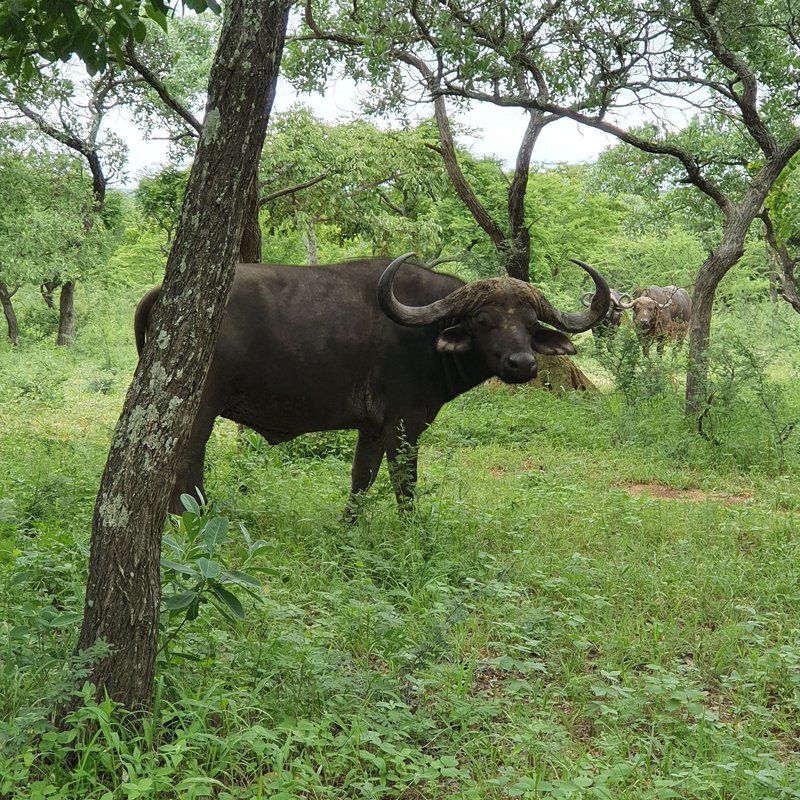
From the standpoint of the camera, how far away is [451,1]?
406 inches

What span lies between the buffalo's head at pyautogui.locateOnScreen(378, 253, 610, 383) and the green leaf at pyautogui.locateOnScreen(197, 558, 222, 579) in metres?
3.32

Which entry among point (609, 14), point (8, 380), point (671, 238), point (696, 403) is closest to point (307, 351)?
point (696, 403)

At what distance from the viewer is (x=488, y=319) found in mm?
6551

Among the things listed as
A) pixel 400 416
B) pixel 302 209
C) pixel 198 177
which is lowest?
pixel 400 416

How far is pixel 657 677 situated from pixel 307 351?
3403 millimetres

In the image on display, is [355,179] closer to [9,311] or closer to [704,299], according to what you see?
[704,299]

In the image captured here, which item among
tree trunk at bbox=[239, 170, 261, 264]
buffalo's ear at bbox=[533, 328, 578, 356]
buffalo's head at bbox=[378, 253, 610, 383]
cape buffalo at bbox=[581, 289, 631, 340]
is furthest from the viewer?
cape buffalo at bbox=[581, 289, 631, 340]

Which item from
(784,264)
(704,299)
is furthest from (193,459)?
(784,264)

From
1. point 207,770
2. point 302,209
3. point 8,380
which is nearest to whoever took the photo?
point 207,770

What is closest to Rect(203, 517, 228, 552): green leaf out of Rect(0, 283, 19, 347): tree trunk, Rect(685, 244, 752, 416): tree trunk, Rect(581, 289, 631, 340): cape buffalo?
Rect(581, 289, 631, 340): cape buffalo

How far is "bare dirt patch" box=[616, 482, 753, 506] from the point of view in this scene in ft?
25.2

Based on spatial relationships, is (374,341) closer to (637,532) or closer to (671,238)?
(637,532)

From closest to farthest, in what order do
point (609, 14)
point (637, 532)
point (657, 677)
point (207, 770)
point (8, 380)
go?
1. point (207, 770)
2. point (657, 677)
3. point (637, 532)
4. point (609, 14)
5. point (8, 380)

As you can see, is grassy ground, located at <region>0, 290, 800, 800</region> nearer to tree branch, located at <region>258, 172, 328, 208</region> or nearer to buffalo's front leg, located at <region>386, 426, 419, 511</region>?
buffalo's front leg, located at <region>386, 426, 419, 511</region>
